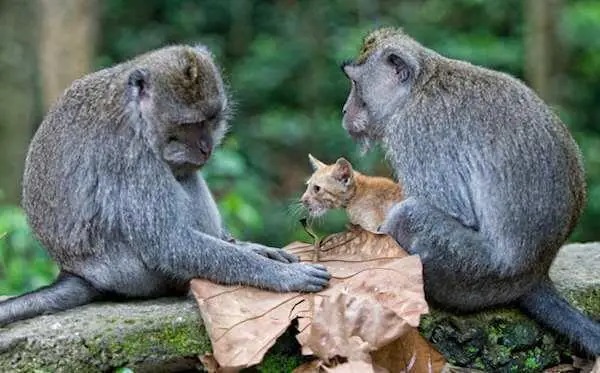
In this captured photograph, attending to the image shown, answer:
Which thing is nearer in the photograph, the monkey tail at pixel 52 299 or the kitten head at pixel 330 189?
the monkey tail at pixel 52 299

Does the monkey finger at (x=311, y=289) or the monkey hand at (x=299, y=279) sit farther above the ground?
the monkey hand at (x=299, y=279)

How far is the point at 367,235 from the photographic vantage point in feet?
19.4

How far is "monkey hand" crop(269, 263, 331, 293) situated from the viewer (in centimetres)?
561

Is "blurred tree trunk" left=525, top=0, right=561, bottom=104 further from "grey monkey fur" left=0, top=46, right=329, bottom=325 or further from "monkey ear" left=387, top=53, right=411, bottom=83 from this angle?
"grey monkey fur" left=0, top=46, right=329, bottom=325

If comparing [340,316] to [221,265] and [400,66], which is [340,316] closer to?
[221,265]

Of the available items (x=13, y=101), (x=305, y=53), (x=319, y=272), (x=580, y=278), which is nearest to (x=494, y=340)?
(x=580, y=278)

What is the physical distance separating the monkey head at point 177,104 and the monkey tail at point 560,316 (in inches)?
74.2

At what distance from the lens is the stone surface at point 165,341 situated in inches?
213

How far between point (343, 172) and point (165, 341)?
1.64 m

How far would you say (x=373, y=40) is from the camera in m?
6.38

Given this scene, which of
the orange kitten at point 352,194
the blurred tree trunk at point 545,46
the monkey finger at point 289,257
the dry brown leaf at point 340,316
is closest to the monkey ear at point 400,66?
the orange kitten at point 352,194

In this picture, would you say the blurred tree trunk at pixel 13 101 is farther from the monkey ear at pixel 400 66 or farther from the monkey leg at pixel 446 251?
the monkey leg at pixel 446 251

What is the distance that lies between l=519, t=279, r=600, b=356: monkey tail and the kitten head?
3.93ft

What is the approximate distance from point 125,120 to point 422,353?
185cm
